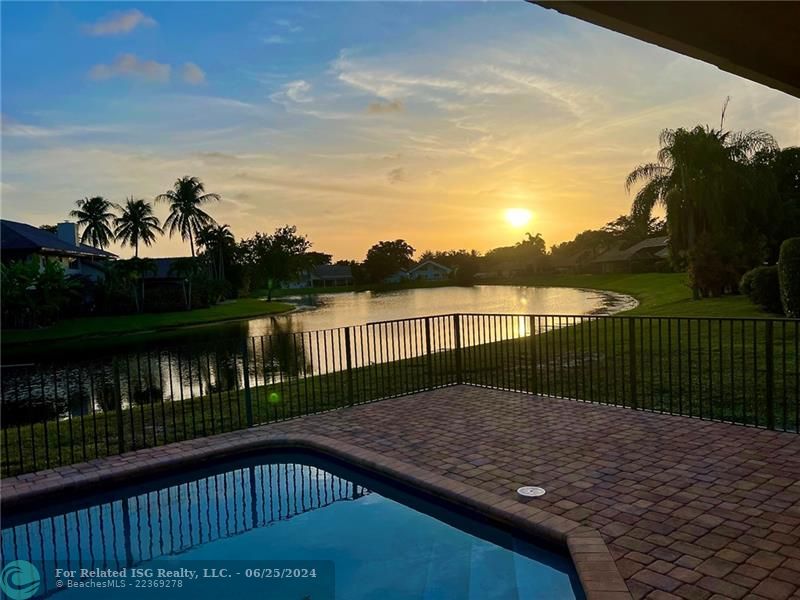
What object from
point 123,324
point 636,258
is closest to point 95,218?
point 123,324

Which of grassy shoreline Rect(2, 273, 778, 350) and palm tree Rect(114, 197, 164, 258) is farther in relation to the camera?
palm tree Rect(114, 197, 164, 258)

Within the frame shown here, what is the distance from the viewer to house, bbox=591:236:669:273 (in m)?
62.2

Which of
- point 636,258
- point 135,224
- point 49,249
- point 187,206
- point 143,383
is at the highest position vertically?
point 187,206

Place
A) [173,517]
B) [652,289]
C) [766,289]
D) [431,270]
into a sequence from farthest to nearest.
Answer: [431,270], [652,289], [766,289], [173,517]

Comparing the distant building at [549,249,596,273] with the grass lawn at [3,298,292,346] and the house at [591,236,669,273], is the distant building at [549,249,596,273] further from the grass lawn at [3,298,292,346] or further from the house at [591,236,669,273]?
the grass lawn at [3,298,292,346]

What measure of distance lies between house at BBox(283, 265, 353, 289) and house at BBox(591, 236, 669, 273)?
44849 millimetres

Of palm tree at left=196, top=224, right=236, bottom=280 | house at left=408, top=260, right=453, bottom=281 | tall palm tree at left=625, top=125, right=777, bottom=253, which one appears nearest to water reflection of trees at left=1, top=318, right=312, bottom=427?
tall palm tree at left=625, top=125, right=777, bottom=253

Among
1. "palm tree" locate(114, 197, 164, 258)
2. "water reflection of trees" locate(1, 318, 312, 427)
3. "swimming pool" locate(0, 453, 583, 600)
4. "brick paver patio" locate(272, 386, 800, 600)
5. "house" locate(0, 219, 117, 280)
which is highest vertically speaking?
"palm tree" locate(114, 197, 164, 258)

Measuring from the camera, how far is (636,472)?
4609 mm

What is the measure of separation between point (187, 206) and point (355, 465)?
48.8 m

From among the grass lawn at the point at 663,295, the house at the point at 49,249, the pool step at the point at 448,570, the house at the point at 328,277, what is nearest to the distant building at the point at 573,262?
the grass lawn at the point at 663,295

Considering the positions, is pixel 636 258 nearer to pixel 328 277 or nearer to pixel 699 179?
pixel 699 179

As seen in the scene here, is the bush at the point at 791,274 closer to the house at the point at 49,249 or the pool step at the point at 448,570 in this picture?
the pool step at the point at 448,570

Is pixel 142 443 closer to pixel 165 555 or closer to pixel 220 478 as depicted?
pixel 220 478
